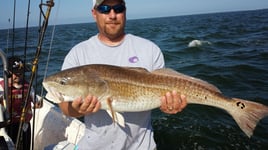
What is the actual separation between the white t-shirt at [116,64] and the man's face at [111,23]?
10 cm

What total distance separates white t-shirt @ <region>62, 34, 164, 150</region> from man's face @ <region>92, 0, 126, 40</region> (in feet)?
0.34

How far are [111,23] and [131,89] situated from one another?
0.76m

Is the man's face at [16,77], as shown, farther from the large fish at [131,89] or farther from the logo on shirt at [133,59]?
the logo on shirt at [133,59]

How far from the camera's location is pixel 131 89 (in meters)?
3.03

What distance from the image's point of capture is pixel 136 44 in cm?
307

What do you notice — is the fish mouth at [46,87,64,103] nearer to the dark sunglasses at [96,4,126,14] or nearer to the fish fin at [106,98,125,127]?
the fish fin at [106,98,125,127]

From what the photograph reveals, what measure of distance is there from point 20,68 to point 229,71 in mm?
11805

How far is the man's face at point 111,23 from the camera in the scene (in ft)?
9.91

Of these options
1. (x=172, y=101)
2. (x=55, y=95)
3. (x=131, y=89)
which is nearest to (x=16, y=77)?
(x=55, y=95)

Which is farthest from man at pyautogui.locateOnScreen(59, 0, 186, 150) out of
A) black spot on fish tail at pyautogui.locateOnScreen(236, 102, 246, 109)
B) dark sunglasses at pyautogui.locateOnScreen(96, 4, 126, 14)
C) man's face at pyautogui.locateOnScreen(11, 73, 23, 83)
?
man's face at pyautogui.locateOnScreen(11, 73, 23, 83)

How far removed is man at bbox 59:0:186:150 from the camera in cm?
298

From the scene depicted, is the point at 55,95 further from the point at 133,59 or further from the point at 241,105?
the point at 241,105

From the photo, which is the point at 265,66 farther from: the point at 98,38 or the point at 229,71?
the point at 98,38

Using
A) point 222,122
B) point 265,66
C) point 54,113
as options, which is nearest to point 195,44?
point 265,66
